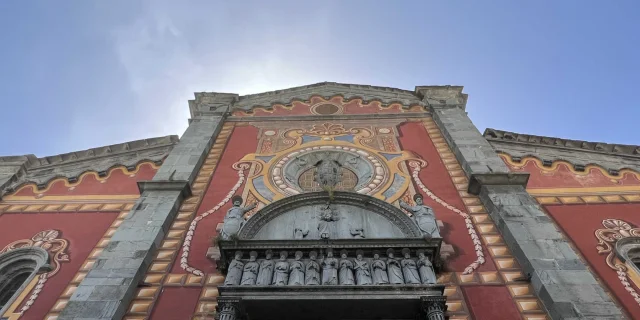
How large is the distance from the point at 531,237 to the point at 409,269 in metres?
2.67

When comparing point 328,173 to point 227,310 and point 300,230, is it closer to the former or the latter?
point 300,230

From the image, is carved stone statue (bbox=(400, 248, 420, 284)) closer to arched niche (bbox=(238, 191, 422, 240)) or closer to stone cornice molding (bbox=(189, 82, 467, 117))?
arched niche (bbox=(238, 191, 422, 240))

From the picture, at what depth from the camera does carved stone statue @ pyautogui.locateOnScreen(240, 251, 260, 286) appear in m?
8.54

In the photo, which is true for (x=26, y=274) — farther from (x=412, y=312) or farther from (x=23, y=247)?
(x=412, y=312)

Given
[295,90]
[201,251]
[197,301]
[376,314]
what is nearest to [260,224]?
[201,251]

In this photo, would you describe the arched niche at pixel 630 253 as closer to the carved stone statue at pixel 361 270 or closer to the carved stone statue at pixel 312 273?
the carved stone statue at pixel 361 270

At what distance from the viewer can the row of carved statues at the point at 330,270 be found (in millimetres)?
8492

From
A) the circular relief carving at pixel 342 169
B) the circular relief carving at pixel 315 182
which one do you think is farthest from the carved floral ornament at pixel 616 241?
the circular relief carving at pixel 315 182

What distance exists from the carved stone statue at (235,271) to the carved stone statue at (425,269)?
3025 millimetres

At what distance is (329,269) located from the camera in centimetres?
872

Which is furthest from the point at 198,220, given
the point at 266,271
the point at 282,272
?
the point at 282,272

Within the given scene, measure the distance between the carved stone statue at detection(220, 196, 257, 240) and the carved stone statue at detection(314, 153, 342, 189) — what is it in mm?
2074

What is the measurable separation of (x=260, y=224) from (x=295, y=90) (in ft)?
29.9

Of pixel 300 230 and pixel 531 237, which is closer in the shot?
pixel 531 237
